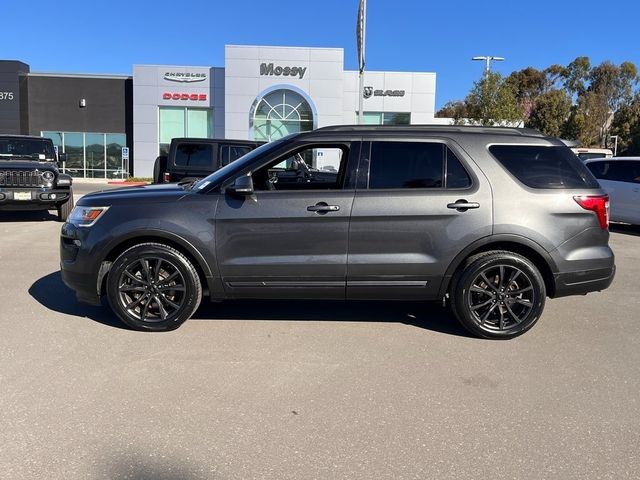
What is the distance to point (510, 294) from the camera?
16.1 ft

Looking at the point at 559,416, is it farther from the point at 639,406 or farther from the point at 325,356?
the point at 325,356

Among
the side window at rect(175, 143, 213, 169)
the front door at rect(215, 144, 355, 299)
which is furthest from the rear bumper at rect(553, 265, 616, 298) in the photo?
the side window at rect(175, 143, 213, 169)

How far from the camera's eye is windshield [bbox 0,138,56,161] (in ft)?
40.1

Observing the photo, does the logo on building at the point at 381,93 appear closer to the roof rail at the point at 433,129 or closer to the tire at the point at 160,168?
the tire at the point at 160,168

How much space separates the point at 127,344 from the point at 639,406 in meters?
3.89

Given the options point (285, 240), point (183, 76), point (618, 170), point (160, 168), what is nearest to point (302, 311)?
point (285, 240)

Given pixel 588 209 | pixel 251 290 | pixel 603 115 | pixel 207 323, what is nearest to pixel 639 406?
pixel 588 209

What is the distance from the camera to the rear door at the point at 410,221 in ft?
15.6

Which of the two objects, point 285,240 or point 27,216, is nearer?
point 285,240

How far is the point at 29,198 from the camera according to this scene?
10891 millimetres

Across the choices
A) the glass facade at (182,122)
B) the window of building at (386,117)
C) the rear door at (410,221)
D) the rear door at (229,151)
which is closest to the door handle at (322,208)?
the rear door at (410,221)

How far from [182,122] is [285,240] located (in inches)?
1195

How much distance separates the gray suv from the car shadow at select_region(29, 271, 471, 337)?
49 cm

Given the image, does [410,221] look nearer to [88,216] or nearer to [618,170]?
[88,216]
